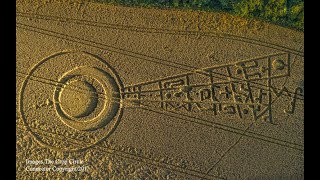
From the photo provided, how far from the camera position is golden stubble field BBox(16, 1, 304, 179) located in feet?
8.40

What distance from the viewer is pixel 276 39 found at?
8.48 ft

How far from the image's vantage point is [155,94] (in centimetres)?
259

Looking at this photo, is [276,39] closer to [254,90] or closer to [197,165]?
[254,90]

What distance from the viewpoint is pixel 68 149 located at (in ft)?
8.41

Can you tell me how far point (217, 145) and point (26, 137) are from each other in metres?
1.68

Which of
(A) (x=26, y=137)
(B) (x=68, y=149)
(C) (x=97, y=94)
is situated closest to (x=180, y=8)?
(C) (x=97, y=94)

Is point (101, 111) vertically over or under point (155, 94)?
under

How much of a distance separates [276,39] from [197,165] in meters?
1.31

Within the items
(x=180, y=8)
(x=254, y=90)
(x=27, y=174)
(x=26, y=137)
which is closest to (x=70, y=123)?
(x=26, y=137)

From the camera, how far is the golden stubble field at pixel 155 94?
8.40 ft
